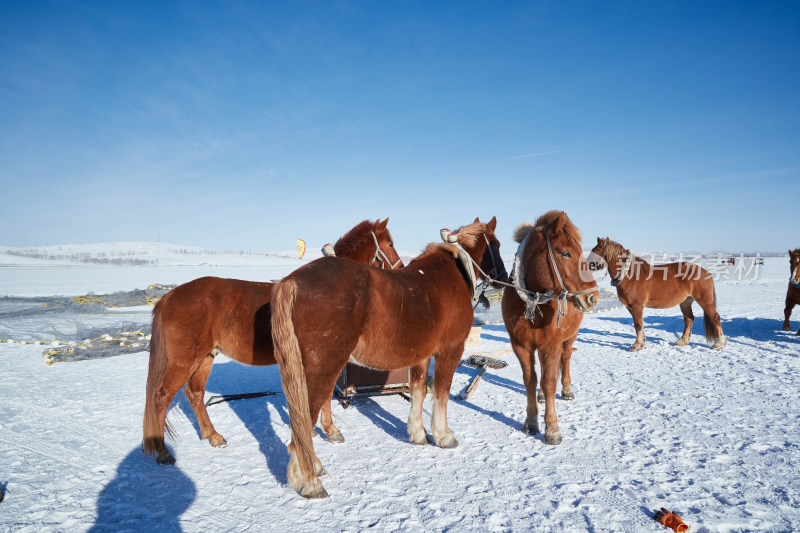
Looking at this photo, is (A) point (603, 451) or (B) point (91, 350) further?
(B) point (91, 350)

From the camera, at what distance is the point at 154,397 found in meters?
3.61

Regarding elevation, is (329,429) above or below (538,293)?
below

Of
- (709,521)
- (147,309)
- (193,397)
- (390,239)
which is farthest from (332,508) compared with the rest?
(147,309)

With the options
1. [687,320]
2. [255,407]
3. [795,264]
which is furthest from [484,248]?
[795,264]

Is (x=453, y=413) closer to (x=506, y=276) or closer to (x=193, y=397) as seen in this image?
(x=506, y=276)

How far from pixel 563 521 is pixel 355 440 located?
229 centimetres

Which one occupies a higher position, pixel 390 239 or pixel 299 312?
pixel 390 239

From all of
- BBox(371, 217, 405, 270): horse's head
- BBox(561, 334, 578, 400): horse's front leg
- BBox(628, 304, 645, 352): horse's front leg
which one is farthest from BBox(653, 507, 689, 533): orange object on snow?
BBox(628, 304, 645, 352): horse's front leg

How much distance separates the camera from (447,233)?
166 inches

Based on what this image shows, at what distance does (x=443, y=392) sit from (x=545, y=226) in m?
2.02

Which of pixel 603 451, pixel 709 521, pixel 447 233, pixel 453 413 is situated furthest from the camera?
pixel 453 413

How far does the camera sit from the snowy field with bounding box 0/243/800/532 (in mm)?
2807

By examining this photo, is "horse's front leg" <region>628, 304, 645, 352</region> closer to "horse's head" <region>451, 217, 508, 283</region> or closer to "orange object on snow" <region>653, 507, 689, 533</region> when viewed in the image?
"horse's head" <region>451, 217, 508, 283</region>

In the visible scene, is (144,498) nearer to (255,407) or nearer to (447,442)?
(255,407)
